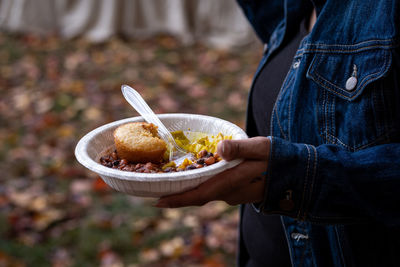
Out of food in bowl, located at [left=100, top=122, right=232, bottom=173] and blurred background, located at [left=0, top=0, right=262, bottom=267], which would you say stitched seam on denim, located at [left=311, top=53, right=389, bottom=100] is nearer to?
food in bowl, located at [left=100, top=122, right=232, bottom=173]

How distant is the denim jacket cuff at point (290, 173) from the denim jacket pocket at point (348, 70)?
22 cm

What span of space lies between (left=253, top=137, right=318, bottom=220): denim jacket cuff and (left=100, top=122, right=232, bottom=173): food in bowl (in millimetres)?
167

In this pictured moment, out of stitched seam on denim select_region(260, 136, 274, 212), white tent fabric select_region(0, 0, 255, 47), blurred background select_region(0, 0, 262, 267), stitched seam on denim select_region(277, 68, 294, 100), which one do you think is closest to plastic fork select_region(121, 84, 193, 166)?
stitched seam on denim select_region(260, 136, 274, 212)

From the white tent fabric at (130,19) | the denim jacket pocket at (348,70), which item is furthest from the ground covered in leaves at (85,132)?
the denim jacket pocket at (348,70)

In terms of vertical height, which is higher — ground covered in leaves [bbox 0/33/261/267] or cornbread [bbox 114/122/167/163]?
cornbread [bbox 114/122/167/163]

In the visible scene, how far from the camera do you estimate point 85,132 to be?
4301 mm

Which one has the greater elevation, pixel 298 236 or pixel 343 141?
pixel 343 141

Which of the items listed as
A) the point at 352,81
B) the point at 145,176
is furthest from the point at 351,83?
the point at 145,176

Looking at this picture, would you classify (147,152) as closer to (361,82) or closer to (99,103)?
(361,82)

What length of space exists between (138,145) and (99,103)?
151 inches

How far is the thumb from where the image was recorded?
1054 mm

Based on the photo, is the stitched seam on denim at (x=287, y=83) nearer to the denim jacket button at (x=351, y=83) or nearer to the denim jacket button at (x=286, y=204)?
the denim jacket button at (x=351, y=83)

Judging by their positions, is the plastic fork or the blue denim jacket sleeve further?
the plastic fork

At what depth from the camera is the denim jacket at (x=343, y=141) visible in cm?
109
